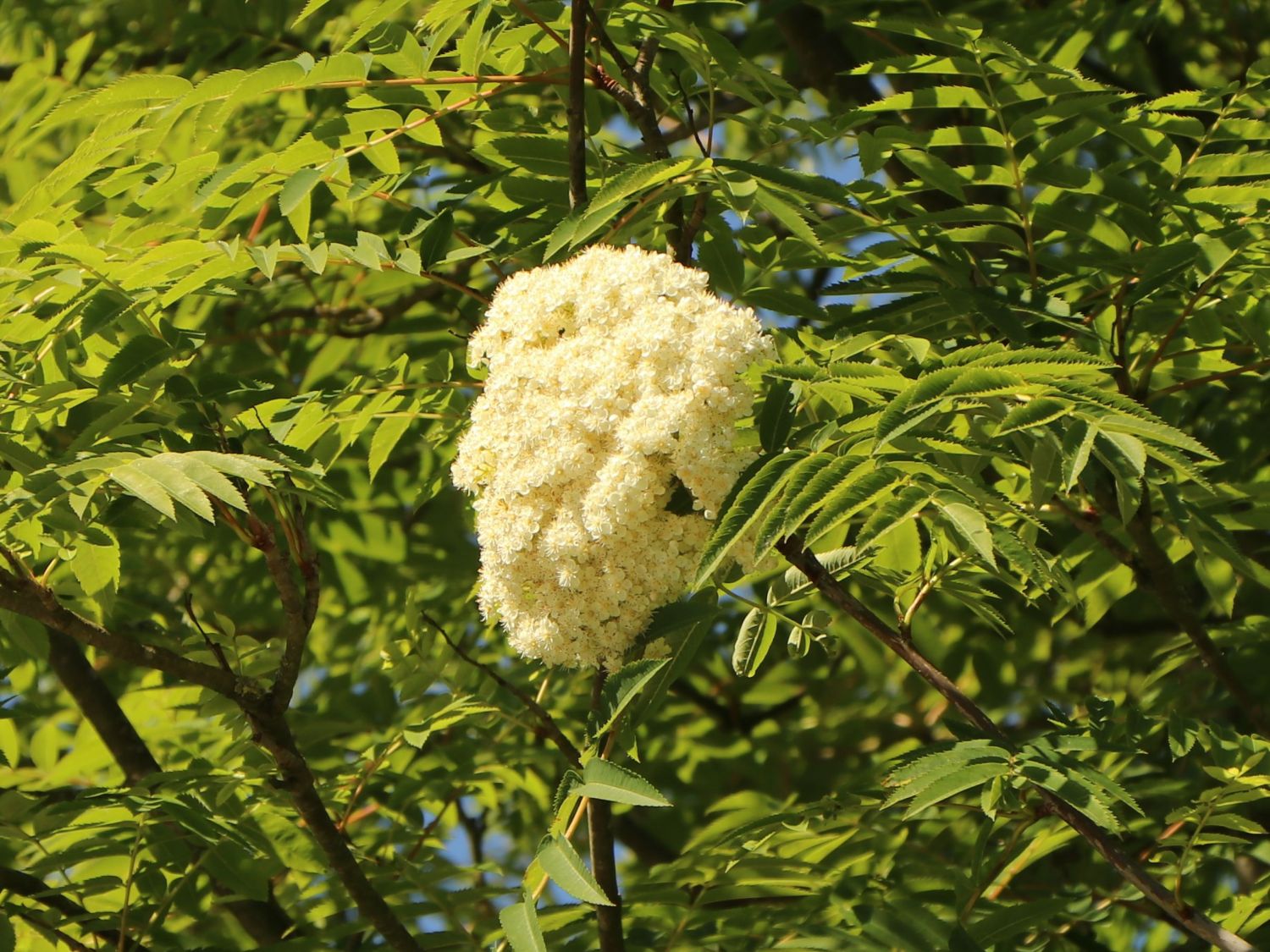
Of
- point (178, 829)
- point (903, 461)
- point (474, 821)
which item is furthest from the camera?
point (474, 821)

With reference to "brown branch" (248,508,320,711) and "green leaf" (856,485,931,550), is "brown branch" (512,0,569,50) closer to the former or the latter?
"brown branch" (248,508,320,711)

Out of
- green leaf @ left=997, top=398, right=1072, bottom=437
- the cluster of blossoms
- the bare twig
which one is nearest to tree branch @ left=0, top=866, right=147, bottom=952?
the cluster of blossoms

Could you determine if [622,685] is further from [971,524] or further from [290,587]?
[290,587]

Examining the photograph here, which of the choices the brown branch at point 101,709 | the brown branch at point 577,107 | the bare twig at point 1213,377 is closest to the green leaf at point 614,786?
the brown branch at point 577,107

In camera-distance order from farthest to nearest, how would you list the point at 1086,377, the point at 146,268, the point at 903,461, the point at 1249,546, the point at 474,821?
1. the point at 474,821
2. the point at 1249,546
3. the point at 146,268
4. the point at 1086,377
5. the point at 903,461

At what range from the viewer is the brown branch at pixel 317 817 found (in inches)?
101

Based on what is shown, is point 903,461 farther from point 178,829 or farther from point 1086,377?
point 178,829

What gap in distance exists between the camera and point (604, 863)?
96.0 inches

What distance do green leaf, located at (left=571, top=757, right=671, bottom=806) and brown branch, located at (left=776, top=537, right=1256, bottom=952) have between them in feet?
1.21

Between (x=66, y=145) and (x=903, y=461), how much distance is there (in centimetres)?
317

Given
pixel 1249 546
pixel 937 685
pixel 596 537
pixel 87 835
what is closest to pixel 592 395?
pixel 596 537

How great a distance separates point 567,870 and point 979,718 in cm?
66

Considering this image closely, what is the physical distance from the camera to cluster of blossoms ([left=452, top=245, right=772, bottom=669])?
1998mm

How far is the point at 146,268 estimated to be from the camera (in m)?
2.43
